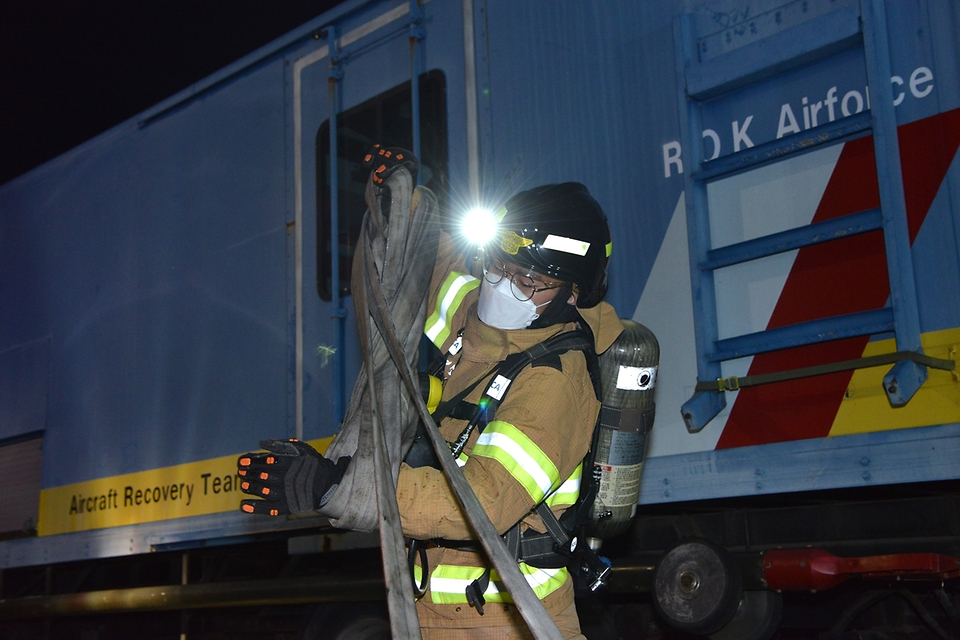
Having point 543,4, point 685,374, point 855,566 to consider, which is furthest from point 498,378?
point 543,4

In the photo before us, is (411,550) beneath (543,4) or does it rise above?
beneath

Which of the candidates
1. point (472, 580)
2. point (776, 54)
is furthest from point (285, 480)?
point (776, 54)

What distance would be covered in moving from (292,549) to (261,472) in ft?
8.36

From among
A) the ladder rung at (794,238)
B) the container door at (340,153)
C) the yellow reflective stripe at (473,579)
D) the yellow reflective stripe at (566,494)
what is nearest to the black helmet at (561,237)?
the yellow reflective stripe at (566,494)

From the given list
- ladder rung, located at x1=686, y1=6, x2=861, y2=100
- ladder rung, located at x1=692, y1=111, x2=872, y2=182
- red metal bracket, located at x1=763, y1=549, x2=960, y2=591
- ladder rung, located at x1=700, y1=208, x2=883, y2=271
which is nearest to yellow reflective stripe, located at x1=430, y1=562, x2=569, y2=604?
red metal bracket, located at x1=763, y1=549, x2=960, y2=591

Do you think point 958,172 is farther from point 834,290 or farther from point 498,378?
point 498,378

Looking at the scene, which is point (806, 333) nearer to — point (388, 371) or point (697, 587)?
point (697, 587)

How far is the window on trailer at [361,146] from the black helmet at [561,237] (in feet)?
4.85

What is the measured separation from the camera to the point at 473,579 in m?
2.49

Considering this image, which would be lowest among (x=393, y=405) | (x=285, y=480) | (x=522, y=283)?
(x=285, y=480)

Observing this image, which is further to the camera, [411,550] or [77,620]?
[77,620]

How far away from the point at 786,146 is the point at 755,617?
1.59m

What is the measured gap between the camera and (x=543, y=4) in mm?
3791

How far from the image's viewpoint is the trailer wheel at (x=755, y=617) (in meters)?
3.28
